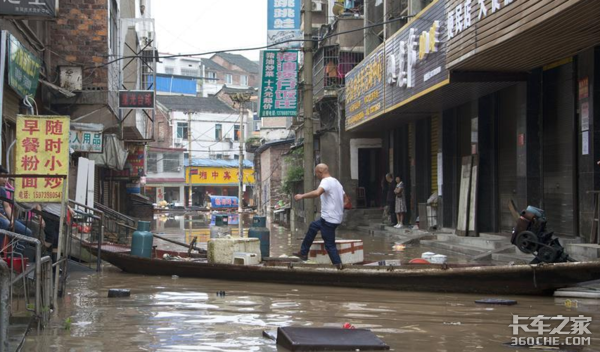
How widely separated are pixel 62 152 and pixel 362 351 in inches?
172

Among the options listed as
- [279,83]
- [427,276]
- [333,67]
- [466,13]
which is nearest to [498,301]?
[427,276]

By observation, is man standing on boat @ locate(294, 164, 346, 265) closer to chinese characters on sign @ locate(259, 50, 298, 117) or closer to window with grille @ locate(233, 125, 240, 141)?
chinese characters on sign @ locate(259, 50, 298, 117)

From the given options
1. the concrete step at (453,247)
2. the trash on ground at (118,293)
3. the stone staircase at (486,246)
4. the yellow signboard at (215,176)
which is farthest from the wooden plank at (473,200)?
the yellow signboard at (215,176)

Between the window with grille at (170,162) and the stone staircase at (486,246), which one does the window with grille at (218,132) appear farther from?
the stone staircase at (486,246)

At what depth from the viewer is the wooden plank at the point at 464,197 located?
16.7 metres

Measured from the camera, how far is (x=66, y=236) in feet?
28.6

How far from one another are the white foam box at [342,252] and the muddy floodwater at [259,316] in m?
1.19

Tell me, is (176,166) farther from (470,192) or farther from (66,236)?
(66,236)

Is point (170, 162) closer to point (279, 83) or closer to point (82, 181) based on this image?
point (279, 83)

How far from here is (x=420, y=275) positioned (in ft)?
28.5

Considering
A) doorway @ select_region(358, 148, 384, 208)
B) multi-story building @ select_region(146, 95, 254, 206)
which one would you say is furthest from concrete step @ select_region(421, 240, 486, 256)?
Result: multi-story building @ select_region(146, 95, 254, 206)

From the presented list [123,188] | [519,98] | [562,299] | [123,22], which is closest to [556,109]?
[519,98]

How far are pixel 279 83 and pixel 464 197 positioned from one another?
19.5ft

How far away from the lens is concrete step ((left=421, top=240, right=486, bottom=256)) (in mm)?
14373
